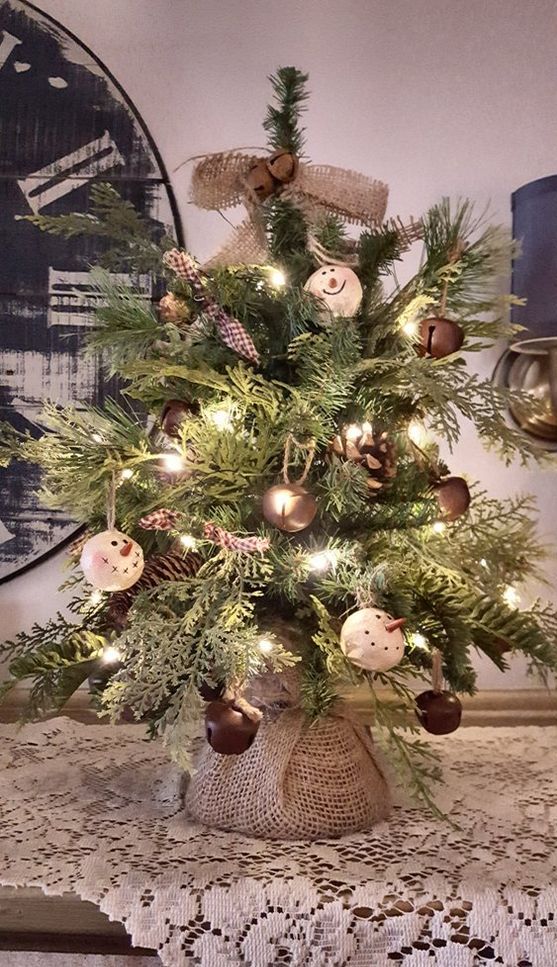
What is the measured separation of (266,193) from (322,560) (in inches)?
12.6

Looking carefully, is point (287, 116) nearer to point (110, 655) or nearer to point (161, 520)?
point (161, 520)

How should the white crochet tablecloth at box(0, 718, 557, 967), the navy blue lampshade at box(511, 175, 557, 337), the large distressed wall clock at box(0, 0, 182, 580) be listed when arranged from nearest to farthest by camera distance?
1. the white crochet tablecloth at box(0, 718, 557, 967)
2. the navy blue lampshade at box(511, 175, 557, 337)
3. the large distressed wall clock at box(0, 0, 182, 580)

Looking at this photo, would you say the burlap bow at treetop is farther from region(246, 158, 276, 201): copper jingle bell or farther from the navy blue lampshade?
the navy blue lampshade

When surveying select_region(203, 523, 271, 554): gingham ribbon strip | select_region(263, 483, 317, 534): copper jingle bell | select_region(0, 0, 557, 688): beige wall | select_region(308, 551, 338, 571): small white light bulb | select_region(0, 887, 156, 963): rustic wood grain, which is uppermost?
select_region(0, 0, 557, 688): beige wall

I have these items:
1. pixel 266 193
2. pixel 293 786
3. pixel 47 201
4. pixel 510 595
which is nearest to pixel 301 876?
pixel 293 786

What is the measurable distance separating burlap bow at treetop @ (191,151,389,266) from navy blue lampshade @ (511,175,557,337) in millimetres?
266

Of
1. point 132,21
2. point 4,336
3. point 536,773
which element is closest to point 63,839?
point 536,773

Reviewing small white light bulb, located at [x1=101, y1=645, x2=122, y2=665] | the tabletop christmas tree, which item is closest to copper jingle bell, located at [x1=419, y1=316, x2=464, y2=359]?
the tabletop christmas tree

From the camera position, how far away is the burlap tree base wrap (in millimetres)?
700

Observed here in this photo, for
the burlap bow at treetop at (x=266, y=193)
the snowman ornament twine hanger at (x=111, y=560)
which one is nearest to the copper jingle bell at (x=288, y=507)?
the snowman ornament twine hanger at (x=111, y=560)

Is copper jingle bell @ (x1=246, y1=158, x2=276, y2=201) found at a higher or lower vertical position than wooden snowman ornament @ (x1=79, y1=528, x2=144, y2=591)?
higher

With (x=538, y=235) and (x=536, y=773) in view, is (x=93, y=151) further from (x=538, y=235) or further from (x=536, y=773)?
(x=536, y=773)

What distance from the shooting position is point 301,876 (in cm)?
63

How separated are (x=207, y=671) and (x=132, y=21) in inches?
34.0
